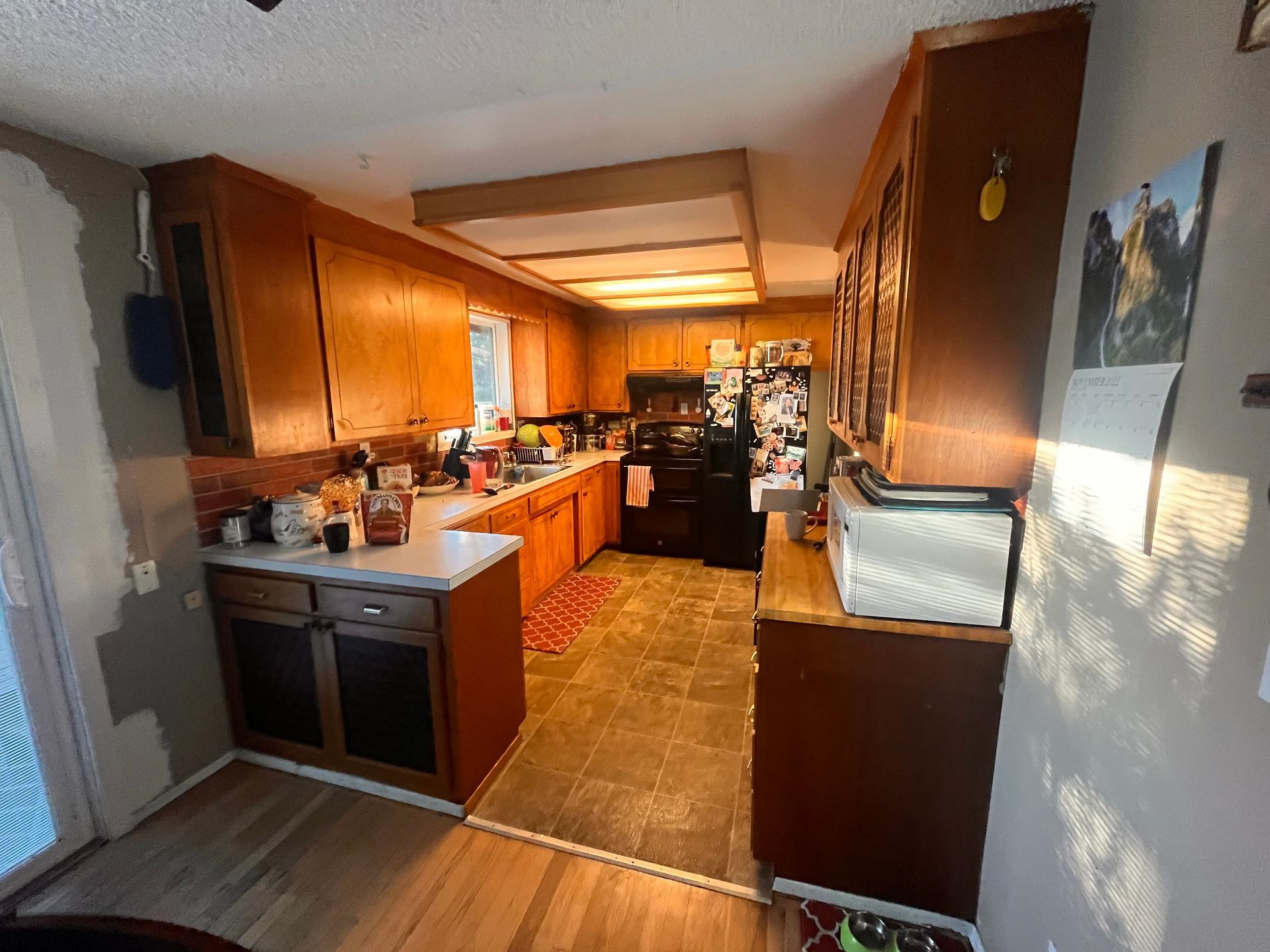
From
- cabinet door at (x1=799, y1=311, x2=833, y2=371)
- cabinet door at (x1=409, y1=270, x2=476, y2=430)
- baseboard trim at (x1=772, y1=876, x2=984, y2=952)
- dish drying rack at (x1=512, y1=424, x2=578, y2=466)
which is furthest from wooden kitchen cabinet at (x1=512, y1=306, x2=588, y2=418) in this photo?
baseboard trim at (x1=772, y1=876, x2=984, y2=952)

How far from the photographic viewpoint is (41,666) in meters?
1.54

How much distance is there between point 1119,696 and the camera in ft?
2.72

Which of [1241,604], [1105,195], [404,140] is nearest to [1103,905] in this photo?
[1241,604]

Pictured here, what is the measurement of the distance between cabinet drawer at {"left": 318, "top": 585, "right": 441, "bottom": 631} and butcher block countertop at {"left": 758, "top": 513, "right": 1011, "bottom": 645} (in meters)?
1.07

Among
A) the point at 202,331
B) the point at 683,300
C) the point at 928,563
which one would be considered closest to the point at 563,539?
the point at 683,300

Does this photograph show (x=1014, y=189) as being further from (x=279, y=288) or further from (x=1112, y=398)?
(x=279, y=288)

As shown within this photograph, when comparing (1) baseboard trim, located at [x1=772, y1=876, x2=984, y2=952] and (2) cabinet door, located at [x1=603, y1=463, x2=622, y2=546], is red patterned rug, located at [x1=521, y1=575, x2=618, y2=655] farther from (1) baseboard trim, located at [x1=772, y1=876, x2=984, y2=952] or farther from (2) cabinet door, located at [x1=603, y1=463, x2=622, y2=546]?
(1) baseboard trim, located at [x1=772, y1=876, x2=984, y2=952]

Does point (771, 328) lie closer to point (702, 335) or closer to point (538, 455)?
point (702, 335)

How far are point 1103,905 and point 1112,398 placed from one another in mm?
863

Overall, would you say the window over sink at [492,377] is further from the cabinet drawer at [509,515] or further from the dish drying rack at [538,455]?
the cabinet drawer at [509,515]

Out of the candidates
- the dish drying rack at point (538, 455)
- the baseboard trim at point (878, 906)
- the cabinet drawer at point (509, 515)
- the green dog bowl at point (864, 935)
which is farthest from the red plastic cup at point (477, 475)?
the green dog bowl at point (864, 935)

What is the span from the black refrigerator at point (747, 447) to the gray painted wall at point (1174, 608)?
2.63m

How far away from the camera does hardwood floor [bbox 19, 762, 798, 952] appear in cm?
137

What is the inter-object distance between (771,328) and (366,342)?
3067 millimetres
